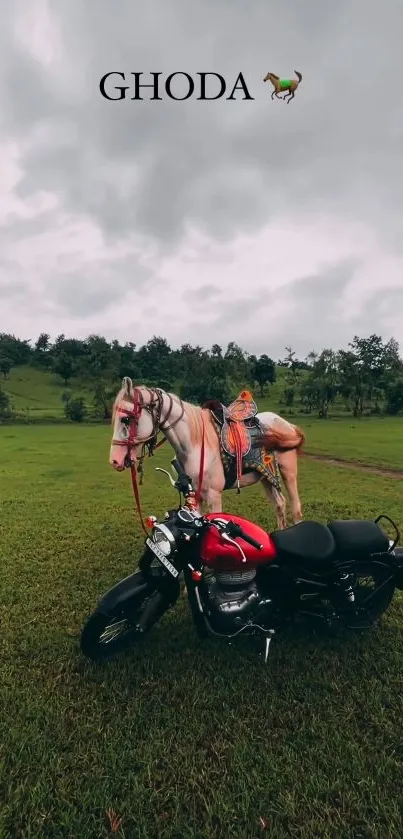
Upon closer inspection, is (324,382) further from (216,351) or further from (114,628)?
(114,628)

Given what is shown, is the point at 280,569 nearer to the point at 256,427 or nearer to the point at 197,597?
the point at 197,597

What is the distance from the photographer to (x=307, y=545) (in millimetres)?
3178

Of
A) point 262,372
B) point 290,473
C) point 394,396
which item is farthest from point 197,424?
point 262,372

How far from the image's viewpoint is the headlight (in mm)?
2957

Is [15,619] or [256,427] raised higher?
[256,427]

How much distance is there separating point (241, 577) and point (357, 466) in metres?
11.4

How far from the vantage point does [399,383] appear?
144 feet

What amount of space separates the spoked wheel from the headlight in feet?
5.02

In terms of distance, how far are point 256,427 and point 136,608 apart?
248 centimetres

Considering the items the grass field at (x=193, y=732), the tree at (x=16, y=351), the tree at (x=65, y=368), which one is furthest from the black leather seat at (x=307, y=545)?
the tree at (x=16, y=351)

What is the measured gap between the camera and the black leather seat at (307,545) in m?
3.11

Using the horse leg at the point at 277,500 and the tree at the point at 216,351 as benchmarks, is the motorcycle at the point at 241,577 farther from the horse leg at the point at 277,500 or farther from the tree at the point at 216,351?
the tree at the point at 216,351

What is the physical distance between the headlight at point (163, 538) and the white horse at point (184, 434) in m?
1.10

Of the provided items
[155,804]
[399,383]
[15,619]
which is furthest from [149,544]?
[399,383]
